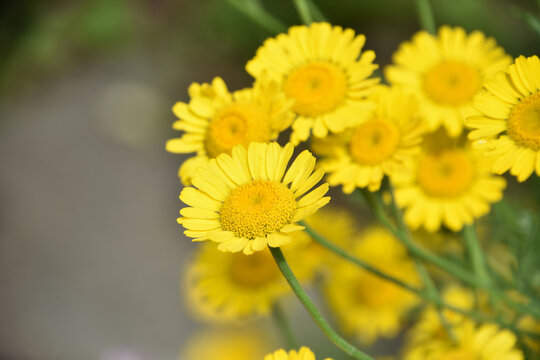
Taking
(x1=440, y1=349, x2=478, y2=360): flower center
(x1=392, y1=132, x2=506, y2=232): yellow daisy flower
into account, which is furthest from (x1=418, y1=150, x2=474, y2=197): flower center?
(x1=440, y1=349, x2=478, y2=360): flower center

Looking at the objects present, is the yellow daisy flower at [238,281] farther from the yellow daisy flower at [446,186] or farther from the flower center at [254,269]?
the yellow daisy flower at [446,186]

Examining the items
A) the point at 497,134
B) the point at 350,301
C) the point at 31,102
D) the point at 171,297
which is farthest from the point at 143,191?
the point at 497,134

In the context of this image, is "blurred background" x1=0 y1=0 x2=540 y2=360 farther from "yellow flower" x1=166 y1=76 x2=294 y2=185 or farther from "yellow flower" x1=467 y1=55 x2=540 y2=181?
"yellow flower" x1=467 y1=55 x2=540 y2=181

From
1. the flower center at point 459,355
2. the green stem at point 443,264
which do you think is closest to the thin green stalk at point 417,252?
the green stem at point 443,264

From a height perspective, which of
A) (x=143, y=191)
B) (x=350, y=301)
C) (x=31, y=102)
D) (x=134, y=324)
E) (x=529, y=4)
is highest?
(x=31, y=102)

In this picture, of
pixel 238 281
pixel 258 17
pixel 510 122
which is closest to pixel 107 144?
pixel 238 281

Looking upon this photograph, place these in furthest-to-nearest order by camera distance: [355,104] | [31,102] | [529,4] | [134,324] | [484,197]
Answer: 1. [31,102]
2. [529,4]
3. [134,324]
4. [484,197]
5. [355,104]

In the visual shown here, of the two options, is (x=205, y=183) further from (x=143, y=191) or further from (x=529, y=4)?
(x=529, y=4)
